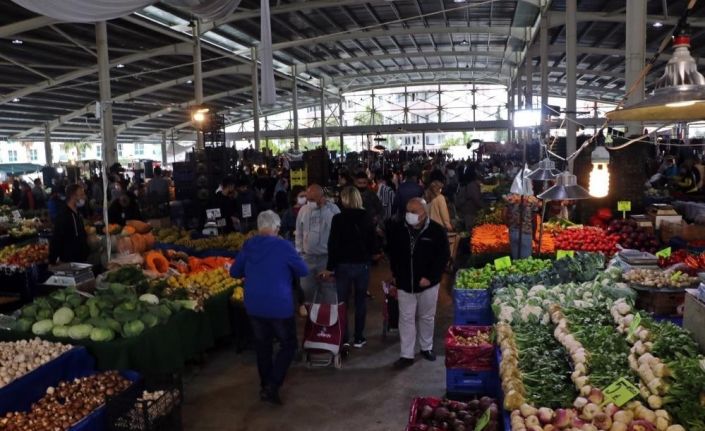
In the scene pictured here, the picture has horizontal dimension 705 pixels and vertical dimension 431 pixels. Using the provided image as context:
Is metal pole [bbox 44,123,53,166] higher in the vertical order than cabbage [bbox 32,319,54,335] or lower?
higher

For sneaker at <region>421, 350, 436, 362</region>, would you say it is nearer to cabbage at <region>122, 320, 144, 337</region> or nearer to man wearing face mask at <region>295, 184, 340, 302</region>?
man wearing face mask at <region>295, 184, 340, 302</region>

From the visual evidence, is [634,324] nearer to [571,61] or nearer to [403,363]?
[403,363]

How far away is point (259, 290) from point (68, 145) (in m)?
43.4

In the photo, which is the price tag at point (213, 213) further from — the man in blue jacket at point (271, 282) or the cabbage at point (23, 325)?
the man in blue jacket at point (271, 282)

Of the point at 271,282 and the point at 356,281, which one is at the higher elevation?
the point at 271,282

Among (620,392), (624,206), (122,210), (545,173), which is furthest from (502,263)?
(122,210)

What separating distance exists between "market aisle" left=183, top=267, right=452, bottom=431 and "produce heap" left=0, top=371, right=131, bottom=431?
2.39 ft

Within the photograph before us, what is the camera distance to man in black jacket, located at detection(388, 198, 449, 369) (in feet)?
15.5

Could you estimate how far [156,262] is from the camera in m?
6.09

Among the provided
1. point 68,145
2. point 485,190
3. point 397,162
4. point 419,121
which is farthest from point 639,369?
point 68,145

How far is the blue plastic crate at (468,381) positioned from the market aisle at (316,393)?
1.31ft

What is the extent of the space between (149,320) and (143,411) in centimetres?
118

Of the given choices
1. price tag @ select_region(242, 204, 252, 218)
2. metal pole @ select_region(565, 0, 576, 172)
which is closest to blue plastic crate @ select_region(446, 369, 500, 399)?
price tag @ select_region(242, 204, 252, 218)

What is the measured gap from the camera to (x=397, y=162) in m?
23.3
